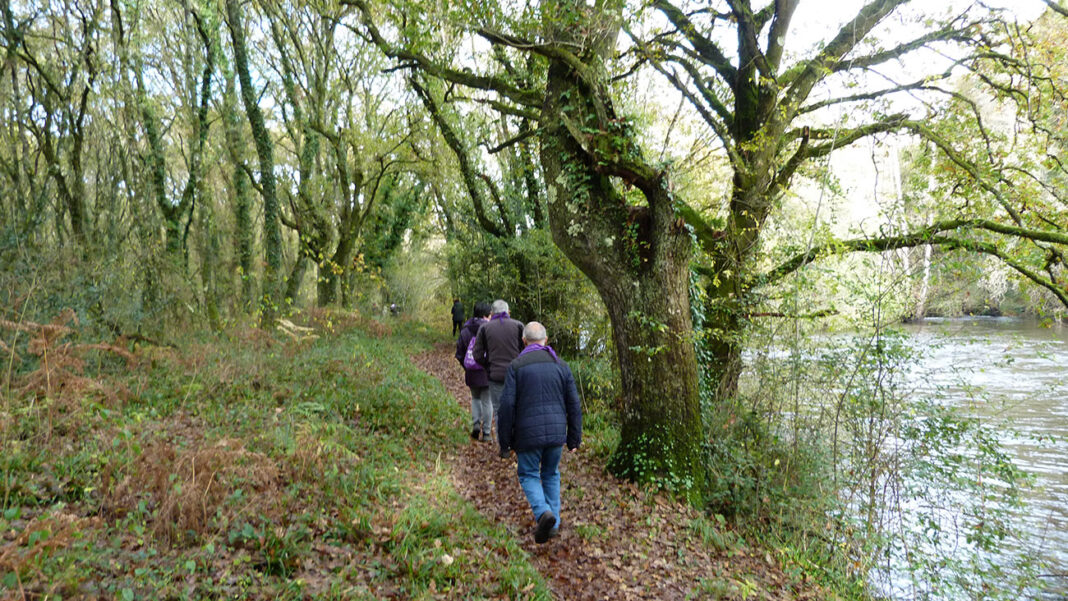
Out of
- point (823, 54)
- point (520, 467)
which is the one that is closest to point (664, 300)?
point (520, 467)

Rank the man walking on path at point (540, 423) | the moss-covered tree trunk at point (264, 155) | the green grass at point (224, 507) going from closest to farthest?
the green grass at point (224, 507) → the man walking on path at point (540, 423) → the moss-covered tree trunk at point (264, 155)

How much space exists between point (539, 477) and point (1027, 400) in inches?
482

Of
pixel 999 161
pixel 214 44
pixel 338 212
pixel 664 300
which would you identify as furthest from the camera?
pixel 338 212

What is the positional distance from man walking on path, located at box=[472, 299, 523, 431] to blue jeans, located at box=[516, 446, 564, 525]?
2.09m

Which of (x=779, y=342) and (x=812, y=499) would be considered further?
(x=779, y=342)

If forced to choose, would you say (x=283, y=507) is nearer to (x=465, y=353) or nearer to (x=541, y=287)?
(x=465, y=353)

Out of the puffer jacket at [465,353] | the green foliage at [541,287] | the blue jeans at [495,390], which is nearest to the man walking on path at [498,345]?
the blue jeans at [495,390]

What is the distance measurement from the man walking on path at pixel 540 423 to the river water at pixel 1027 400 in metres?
A: 4.83

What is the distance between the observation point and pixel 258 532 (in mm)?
3883

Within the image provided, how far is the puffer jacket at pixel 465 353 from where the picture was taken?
25.4ft

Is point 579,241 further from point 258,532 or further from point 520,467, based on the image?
point 258,532

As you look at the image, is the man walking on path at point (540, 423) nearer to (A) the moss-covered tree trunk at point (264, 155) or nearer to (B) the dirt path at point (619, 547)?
(B) the dirt path at point (619, 547)

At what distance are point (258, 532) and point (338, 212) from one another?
1797 cm

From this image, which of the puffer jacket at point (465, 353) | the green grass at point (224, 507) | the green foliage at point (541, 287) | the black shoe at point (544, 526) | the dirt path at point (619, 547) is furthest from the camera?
Answer: the green foliage at point (541, 287)
